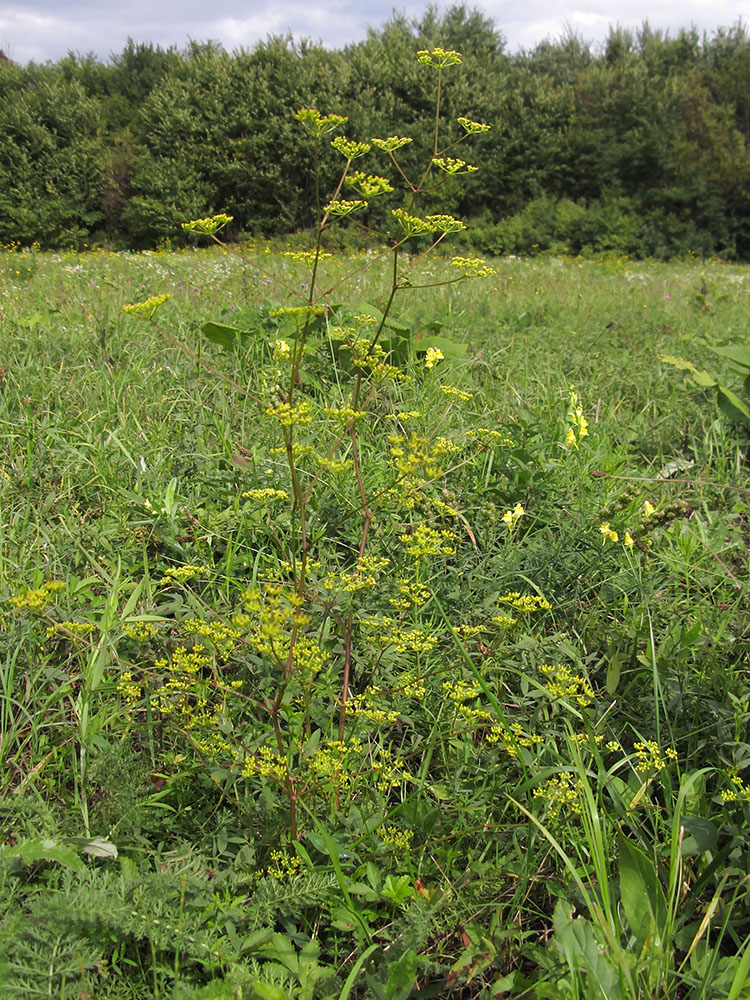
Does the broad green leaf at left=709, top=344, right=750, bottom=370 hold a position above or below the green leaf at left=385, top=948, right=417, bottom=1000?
above

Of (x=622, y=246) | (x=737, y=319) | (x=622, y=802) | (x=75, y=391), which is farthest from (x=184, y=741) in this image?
(x=622, y=246)

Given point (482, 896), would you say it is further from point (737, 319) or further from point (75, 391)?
point (737, 319)

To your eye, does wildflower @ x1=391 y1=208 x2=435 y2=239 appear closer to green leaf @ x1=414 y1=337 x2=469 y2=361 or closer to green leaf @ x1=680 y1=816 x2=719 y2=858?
green leaf @ x1=680 y1=816 x2=719 y2=858

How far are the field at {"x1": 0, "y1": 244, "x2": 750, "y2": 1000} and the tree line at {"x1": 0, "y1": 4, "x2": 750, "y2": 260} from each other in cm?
1668

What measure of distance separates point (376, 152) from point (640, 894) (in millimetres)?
20435

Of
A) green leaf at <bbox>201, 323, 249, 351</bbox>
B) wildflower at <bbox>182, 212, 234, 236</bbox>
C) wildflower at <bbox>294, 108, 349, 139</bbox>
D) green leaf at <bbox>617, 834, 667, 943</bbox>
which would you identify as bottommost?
green leaf at <bbox>617, 834, 667, 943</bbox>

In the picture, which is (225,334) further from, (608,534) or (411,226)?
(608,534)

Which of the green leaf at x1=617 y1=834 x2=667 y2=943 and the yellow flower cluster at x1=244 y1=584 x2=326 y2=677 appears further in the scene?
the green leaf at x1=617 y1=834 x2=667 y2=943

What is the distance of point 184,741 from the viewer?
4.63ft

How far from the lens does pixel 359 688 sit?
Result: 1609 mm

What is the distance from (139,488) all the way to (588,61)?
31.0 meters

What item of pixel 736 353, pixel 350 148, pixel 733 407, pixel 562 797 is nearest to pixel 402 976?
pixel 562 797

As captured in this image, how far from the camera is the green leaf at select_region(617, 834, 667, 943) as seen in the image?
3.55ft

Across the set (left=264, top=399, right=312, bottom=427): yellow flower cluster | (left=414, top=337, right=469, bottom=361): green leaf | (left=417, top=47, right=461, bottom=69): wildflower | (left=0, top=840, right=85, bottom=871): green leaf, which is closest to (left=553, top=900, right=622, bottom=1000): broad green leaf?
(left=0, top=840, right=85, bottom=871): green leaf
